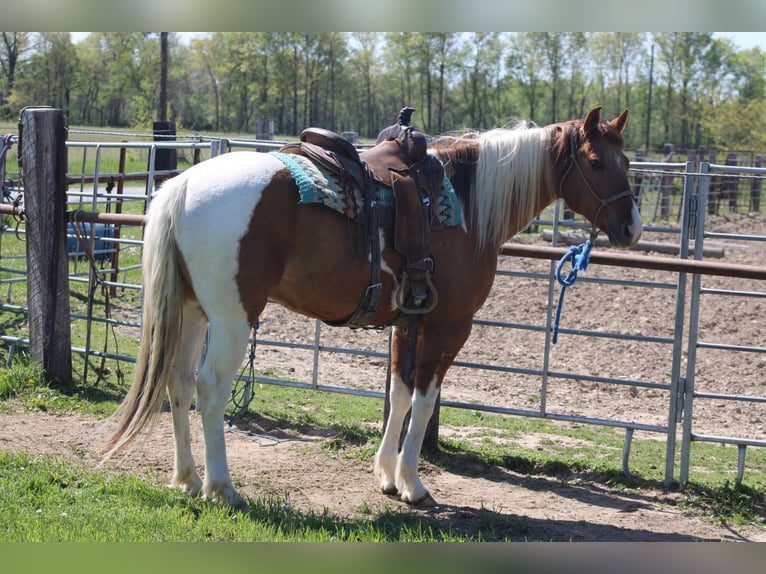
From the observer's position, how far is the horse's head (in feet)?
14.8

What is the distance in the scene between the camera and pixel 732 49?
46.5m

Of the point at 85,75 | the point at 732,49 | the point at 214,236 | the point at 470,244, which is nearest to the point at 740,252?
the point at 470,244

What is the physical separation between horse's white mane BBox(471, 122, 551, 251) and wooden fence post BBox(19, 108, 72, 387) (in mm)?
3393

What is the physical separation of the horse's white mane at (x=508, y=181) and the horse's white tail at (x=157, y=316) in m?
1.70

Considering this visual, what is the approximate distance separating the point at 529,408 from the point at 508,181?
2.93m

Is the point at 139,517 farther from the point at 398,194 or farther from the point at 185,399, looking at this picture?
the point at 398,194

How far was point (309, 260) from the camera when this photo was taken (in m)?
4.09

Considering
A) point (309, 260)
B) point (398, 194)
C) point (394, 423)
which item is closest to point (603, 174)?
point (398, 194)

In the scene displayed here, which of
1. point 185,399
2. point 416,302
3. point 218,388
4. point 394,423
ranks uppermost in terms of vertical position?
point 416,302

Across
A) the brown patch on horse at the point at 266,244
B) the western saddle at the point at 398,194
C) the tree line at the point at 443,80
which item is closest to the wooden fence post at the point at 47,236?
the western saddle at the point at 398,194

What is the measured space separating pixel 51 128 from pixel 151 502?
3403 millimetres

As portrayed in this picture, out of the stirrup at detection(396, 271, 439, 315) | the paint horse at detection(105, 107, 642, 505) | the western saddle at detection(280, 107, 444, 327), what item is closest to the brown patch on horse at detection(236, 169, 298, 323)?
the paint horse at detection(105, 107, 642, 505)

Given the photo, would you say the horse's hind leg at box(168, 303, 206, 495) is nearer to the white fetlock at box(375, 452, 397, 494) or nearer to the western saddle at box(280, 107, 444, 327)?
the western saddle at box(280, 107, 444, 327)

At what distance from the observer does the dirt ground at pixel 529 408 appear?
446 cm
